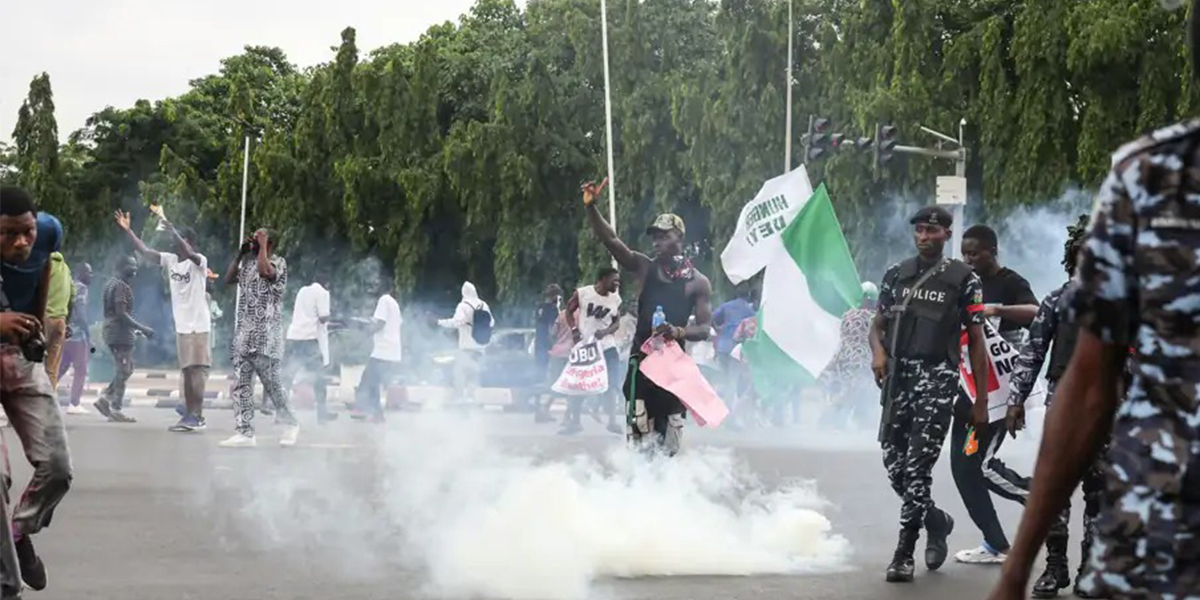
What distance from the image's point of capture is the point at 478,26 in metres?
62.3

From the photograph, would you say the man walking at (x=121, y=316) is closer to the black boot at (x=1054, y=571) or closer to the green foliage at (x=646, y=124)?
the black boot at (x=1054, y=571)

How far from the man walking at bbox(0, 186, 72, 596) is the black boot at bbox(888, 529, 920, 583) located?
352 cm

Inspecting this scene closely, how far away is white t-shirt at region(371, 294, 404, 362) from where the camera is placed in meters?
19.7

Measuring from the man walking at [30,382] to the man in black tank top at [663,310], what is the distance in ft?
11.8

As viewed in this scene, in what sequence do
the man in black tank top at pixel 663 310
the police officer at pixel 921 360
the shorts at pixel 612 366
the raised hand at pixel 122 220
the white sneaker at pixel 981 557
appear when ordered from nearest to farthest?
1. the police officer at pixel 921 360
2. the white sneaker at pixel 981 557
3. the man in black tank top at pixel 663 310
4. the raised hand at pixel 122 220
5. the shorts at pixel 612 366

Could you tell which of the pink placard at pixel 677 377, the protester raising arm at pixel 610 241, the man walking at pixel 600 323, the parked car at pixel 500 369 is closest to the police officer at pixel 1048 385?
the pink placard at pixel 677 377

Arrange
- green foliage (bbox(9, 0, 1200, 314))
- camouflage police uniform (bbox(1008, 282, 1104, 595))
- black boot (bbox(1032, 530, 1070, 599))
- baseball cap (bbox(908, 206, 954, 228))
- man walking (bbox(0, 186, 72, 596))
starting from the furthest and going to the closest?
green foliage (bbox(9, 0, 1200, 314))
baseball cap (bbox(908, 206, 954, 228))
black boot (bbox(1032, 530, 1070, 599))
camouflage police uniform (bbox(1008, 282, 1104, 595))
man walking (bbox(0, 186, 72, 596))

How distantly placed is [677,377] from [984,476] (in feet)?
6.36

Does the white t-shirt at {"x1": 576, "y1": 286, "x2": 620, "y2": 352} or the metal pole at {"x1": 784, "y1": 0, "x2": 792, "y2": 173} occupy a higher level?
the metal pole at {"x1": 784, "y1": 0, "x2": 792, "y2": 173}

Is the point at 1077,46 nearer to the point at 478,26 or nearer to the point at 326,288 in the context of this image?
the point at 326,288

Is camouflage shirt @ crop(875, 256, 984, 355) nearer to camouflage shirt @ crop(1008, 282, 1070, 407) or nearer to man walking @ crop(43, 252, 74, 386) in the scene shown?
camouflage shirt @ crop(1008, 282, 1070, 407)

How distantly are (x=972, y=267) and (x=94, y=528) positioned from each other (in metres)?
4.67

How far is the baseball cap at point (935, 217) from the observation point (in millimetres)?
8500

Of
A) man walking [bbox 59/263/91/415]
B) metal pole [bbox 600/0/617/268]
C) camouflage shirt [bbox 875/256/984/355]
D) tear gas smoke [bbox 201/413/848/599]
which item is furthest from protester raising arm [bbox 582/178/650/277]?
metal pole [bbox 600/0/617/268]
